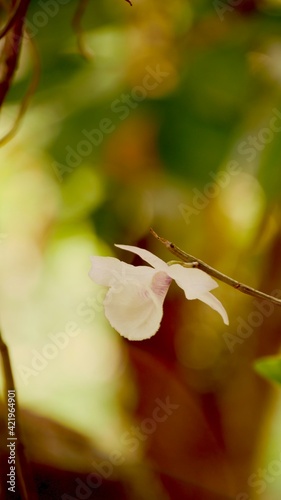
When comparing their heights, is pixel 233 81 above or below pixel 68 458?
above

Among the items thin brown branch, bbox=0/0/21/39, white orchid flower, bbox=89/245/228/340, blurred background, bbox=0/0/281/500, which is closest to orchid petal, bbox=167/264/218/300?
white orchid flower, bbox=89/245/228/340

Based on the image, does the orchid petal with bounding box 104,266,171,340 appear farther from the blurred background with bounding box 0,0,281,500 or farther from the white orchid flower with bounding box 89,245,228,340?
the blurred background with bounding box 0,0,281,500

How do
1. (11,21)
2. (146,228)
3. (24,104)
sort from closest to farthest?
(11,21) → (24,104) → (146,228)

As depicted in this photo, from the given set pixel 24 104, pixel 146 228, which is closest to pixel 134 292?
pixel 24 104

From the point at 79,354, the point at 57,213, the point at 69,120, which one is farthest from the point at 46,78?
the point at 79,354

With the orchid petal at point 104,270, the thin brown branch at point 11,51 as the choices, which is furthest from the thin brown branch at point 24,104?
the orchid petal at point 104,270

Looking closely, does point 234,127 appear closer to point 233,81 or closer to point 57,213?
point 233,81

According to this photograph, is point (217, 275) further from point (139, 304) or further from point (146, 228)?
point (146, 228)
